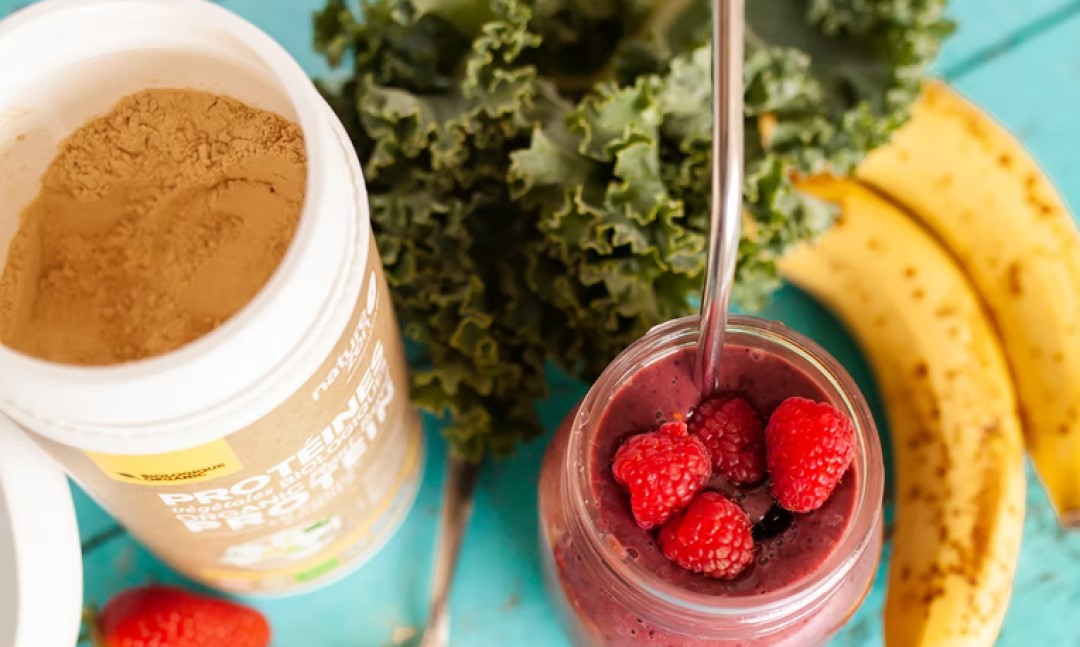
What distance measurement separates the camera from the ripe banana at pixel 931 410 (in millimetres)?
832

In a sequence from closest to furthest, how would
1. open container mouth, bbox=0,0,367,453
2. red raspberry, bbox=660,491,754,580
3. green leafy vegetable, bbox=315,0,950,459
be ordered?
open container mouth, bbox=0,0,367,453, red raspberry, bbox=660,491,754,580, green leafy vegetable, bbox=315,0,950,459

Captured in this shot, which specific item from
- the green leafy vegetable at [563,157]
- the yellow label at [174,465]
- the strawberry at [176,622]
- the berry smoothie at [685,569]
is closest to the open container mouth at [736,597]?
the berry smoothie at [685,569]

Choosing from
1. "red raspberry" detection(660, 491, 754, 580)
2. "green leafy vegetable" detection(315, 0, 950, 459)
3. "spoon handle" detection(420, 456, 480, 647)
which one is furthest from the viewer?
"spoon handle" detection(420, 456, 480, 647)

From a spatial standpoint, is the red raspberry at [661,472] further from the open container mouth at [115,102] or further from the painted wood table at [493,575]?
the painted wood table at [493,575]

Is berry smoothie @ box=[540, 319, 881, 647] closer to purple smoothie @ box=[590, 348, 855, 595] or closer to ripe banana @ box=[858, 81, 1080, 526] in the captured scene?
purple smoothie @ box=[590, 348, 855, 595]

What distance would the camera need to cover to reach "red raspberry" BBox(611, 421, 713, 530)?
64cm

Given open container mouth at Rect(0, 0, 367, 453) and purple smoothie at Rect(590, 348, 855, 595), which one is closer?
open container mouth at Rect(0, 0, 367, 453)

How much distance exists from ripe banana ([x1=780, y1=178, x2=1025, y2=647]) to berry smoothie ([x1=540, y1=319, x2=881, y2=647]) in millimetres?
110

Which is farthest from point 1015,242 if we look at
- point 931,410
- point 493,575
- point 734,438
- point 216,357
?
point 216,357

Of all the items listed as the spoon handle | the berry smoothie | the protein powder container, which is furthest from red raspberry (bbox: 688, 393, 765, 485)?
the spoon handle

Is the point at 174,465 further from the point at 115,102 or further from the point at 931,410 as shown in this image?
the point at 931,410

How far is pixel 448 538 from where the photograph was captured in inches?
37.9

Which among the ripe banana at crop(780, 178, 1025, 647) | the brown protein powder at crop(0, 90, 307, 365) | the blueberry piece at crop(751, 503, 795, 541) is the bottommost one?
the ripe banana at crop(780, 178, 1025, 647)

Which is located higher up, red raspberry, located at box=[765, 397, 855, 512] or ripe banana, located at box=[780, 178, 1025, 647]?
red raspberry, located at box=[765, 397, 855, 512]
